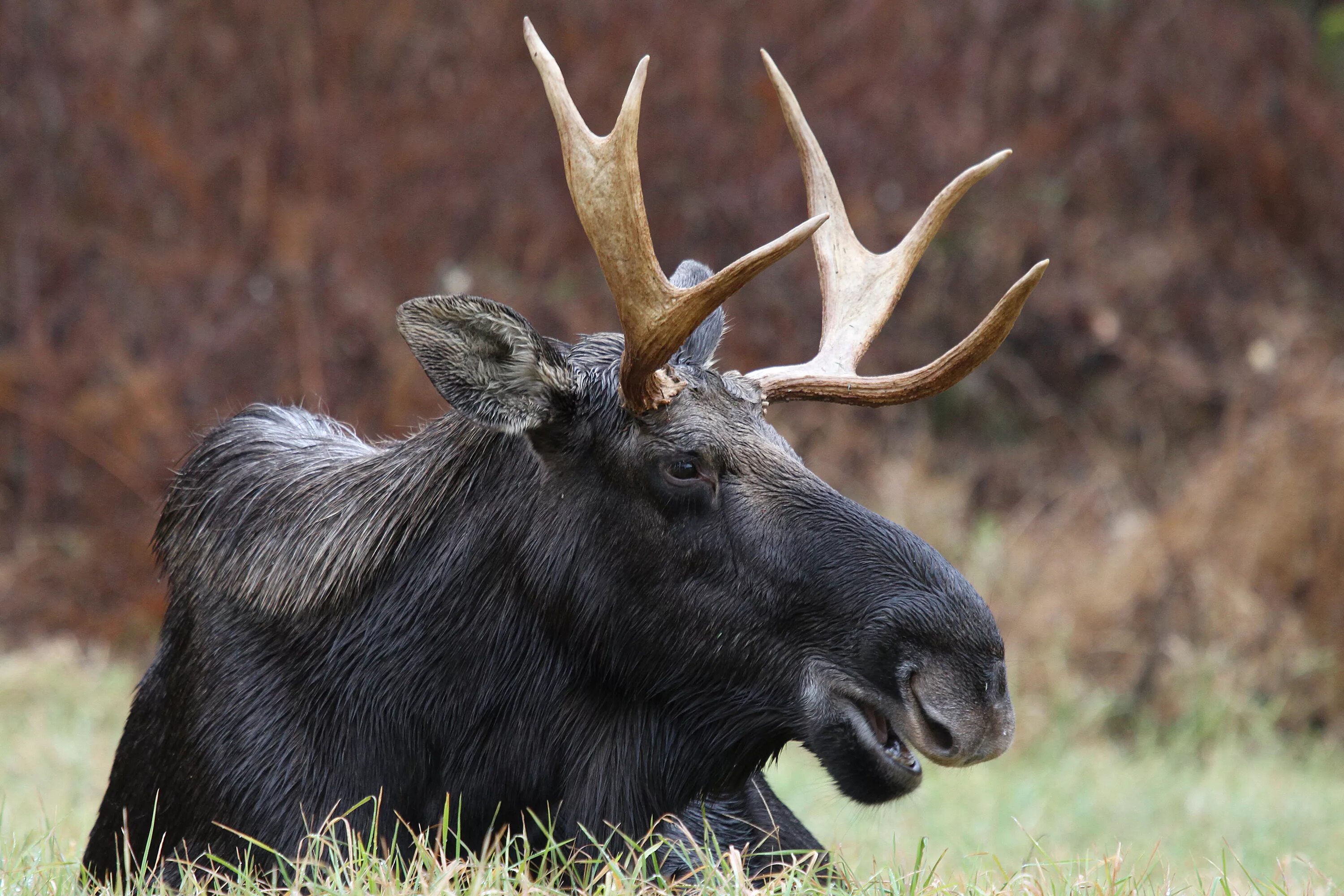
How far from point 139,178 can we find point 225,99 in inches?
30.3

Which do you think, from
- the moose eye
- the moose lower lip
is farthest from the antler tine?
the moose lower lip

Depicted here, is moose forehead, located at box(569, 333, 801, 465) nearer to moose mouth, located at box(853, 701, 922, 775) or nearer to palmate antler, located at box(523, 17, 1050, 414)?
palmate antler, located at box(523, 17, 1050, 414)

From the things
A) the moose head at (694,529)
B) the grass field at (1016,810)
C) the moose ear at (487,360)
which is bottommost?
the grass field at (1016,810)

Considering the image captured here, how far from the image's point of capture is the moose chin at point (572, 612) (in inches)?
127

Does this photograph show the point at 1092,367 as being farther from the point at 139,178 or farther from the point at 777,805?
the point at 777,805

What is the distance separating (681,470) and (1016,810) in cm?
392

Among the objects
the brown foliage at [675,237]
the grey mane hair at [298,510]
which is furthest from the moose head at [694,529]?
the brown foliage at [675,237]

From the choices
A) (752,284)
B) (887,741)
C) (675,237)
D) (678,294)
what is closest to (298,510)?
(678,294)

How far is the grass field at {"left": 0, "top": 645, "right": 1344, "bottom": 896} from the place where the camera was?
332 centimetres

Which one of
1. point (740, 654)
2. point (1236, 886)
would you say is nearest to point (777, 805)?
point (740, 654)

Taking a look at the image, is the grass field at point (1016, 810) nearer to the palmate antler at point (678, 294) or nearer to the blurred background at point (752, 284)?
the blurred background at point (752, 284)

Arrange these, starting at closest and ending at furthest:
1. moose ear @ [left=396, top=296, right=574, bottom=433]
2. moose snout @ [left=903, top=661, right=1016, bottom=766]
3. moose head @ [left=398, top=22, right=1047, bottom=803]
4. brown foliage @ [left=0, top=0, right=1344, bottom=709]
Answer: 1. moose snout @ [left=903, top=661, right=1016, bottom=766]
2. moose head @ [left=398, top=22, right=1047, bottom=803]
3. moose ear @ [left=396, top=296, right=574, bottom=433]
4. brown foliage @ [left=0, top=0, right=1344, bottom=709]

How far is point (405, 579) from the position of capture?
350 centimetres

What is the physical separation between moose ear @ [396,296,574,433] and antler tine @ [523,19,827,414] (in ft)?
0.58
